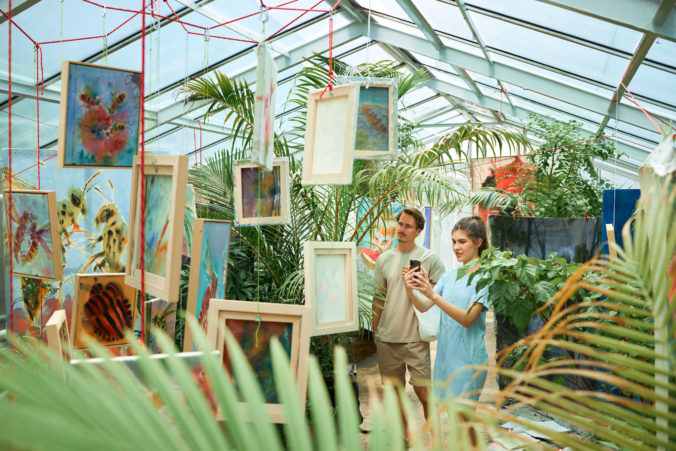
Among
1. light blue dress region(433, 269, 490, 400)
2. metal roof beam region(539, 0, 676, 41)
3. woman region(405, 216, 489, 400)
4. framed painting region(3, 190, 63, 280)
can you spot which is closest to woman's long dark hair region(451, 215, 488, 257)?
woman region(405, 216, 489, 400)

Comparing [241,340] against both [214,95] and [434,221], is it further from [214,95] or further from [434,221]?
[434,221]

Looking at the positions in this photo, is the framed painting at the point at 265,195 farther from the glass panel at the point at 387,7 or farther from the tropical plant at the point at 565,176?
the glass panel at the point at 387,7

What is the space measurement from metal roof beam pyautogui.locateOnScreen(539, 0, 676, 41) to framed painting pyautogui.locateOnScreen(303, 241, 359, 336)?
2370 mm

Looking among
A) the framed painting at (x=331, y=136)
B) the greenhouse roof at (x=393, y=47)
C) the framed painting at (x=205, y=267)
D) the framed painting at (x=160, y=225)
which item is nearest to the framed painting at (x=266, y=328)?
the framed painting at (x=205, y=267)

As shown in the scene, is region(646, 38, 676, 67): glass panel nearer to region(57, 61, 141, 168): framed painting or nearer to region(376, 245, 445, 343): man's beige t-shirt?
region(376, 245, 445, 343): man's beige t-shirt

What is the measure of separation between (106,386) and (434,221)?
831 cm

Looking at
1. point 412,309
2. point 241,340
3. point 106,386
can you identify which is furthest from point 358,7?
point 106,386

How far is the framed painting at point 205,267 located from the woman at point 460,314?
98 centimetres

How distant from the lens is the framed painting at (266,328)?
5.37 ft

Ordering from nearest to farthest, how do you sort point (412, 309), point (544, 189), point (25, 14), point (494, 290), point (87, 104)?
point (87, 104), point (494, 290), point (412, 309), point (25, 14), point (544, 189)

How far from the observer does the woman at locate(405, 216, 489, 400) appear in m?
2.54

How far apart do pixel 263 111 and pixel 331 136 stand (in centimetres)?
51

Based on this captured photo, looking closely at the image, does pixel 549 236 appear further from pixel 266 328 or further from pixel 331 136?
pixel 266 328

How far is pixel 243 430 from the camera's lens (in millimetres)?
541
